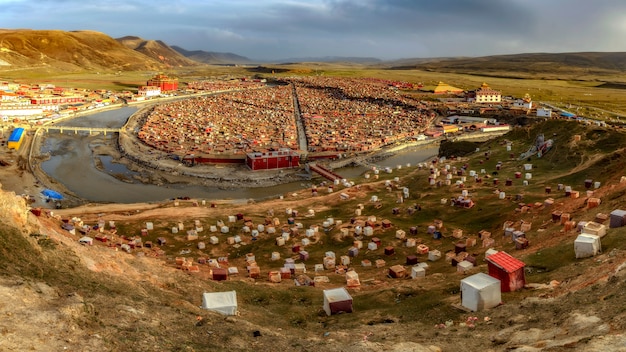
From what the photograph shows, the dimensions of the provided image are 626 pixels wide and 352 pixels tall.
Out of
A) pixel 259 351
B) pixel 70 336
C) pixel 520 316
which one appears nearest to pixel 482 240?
pixel 520 316

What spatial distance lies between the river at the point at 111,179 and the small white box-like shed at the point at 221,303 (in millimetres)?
27261

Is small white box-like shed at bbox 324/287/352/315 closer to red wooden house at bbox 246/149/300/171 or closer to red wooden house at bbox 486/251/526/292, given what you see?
red wooden house at bbox 486/251/526/292

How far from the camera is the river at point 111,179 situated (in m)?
42.9

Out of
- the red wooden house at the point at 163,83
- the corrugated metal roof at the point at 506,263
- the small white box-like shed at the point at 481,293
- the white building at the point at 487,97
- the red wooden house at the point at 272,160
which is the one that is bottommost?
the red wooden house at the point at 272,160

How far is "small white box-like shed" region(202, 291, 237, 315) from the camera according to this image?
1312 centimetres

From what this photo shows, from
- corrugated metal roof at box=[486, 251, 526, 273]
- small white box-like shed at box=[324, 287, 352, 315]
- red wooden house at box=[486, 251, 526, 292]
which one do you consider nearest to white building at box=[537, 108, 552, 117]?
corrugated metal roof at box=[486, 251, 526, 273]

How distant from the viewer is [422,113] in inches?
3593

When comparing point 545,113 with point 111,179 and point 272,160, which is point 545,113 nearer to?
point 272,160

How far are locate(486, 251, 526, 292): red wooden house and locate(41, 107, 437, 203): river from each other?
28.3m

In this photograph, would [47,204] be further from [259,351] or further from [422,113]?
[422,113]

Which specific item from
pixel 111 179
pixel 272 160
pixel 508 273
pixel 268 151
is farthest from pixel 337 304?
pixel 268 151

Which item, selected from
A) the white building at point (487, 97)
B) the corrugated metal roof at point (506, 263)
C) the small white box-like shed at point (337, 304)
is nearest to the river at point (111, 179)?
the small white box-like shed at point (337, 304)

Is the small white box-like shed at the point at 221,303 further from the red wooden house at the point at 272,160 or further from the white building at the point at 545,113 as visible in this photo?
the white building at the point at 545,113

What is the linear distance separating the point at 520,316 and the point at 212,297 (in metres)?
8.51
